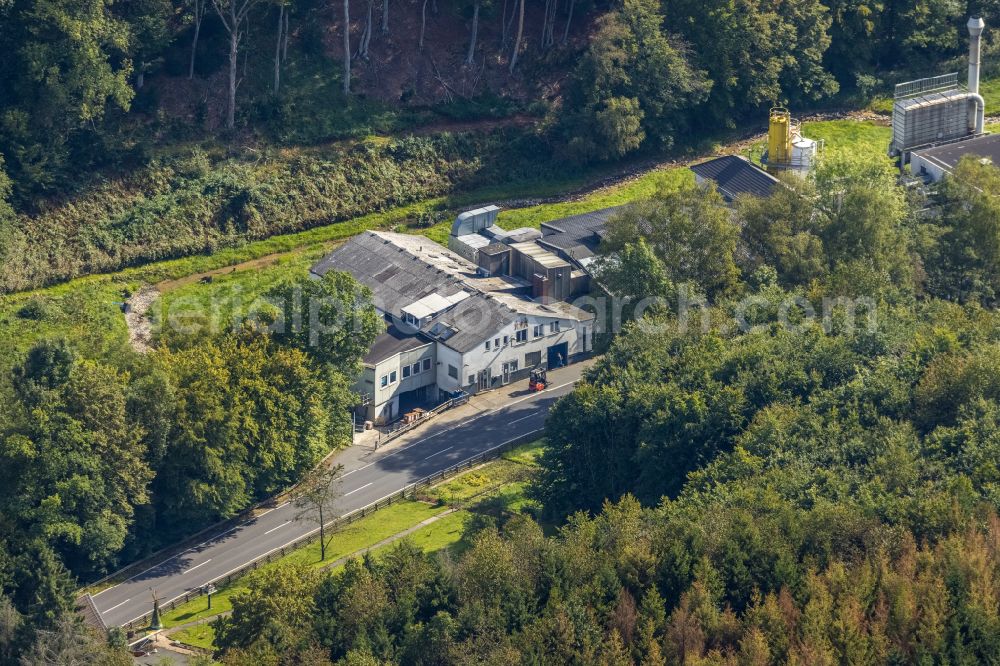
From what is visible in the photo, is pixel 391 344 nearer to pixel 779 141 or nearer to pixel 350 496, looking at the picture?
pixel 350 496

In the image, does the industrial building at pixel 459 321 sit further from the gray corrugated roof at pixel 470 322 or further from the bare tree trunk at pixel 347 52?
the bare tree trunk at pixel 347 52

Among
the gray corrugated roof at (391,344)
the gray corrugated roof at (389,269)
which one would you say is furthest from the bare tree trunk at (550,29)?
the gray corrugated roof at (391,344)

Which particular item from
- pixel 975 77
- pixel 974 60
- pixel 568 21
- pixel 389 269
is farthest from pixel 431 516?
pixel 974 60

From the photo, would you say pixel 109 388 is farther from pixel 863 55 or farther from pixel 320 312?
pixel 863 55

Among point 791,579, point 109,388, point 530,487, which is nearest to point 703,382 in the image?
point 530,487

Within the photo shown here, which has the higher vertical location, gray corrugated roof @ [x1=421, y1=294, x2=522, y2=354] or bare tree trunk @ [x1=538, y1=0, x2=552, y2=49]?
bare tree trunk @ [x1=538, y1=0, x2=552, y2=49]

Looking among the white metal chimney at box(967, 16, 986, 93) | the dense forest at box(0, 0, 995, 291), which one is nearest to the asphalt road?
the dense forest at box(0, 0, 995, 291)

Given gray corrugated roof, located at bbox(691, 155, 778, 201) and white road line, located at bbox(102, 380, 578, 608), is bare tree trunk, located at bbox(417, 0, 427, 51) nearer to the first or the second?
gray corrugated roof, located at bbox(691, 155, 778, 201)
